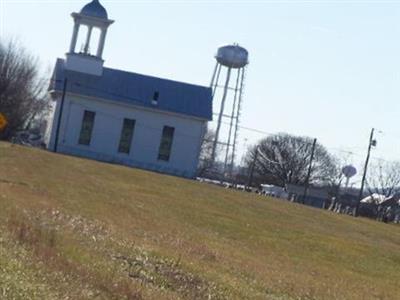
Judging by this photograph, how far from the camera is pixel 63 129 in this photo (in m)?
82.2

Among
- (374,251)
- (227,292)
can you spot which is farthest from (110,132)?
(227,292)

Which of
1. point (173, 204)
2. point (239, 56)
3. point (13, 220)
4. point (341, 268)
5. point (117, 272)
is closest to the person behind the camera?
point (117, 272)

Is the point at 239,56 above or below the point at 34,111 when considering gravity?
above

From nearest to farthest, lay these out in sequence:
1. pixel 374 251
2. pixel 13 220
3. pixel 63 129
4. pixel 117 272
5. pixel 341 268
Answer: pixel 117 272
pixel 13 220
pixel 341 268
pixel 374 251
pixel 63 129

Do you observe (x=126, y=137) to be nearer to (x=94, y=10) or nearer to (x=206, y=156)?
(x=94, y=10)

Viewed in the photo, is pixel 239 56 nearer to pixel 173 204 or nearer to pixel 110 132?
pixel 110 132

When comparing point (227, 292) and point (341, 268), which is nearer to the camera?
point (227, 292)

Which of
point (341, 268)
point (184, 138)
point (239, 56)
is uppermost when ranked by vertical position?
point (239, 56)

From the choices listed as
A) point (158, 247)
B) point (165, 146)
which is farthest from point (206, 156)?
point (158, 247)

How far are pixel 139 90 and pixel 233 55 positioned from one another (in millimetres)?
14558

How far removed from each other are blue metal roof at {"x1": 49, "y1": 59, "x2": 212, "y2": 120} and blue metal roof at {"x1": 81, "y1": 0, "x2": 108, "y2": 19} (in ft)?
17.1

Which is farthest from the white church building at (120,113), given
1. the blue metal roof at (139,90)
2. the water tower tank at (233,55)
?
the water tower tank at (233,55)

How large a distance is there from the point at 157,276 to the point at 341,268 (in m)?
14.2

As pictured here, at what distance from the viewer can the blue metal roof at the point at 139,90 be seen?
8350cm
